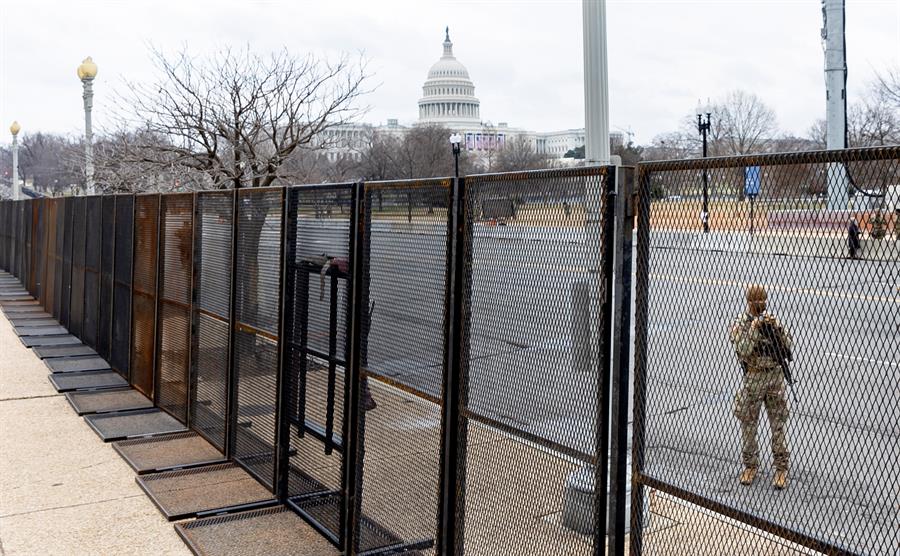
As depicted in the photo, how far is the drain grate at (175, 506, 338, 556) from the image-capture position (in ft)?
19.4

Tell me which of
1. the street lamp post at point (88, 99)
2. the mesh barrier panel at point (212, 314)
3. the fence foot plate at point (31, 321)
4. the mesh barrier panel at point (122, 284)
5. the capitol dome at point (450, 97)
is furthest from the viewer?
the capitol dome at point (450, 97)

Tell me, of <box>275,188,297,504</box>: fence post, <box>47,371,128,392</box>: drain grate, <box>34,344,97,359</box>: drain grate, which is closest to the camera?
<box>275,188,297,504</box>: fence post

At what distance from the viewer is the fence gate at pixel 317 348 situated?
6020 millimetres

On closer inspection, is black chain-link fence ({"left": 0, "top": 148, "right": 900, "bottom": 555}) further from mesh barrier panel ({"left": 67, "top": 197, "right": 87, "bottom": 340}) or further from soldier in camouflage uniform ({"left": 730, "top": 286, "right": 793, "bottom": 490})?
mesh barrier panel ({"left": 67, "top": 197, "right": 87, "bottom": 340})

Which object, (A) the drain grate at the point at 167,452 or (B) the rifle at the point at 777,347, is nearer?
(B) the rifle at the point at 777,347

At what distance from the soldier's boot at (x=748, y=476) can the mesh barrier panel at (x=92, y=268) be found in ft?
36.6

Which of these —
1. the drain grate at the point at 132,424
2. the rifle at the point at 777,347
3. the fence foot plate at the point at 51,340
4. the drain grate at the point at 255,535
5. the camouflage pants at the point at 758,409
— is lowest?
the drain grate at the point at 255,535

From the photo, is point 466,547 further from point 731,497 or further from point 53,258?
point 53,258

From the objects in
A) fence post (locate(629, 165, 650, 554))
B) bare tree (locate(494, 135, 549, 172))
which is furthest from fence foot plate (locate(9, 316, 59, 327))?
bare tree (locate(494, 135, 549, 172))

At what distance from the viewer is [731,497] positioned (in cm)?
312

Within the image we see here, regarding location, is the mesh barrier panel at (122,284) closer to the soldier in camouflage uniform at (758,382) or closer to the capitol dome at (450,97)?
the soldier in camouflage uniform at (758,382)

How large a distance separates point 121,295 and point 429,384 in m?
7.70

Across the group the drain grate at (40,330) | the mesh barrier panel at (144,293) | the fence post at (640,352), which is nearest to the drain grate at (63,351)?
the drain grate at (40,330)

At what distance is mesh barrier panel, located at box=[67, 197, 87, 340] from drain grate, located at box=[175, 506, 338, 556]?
8.76m
